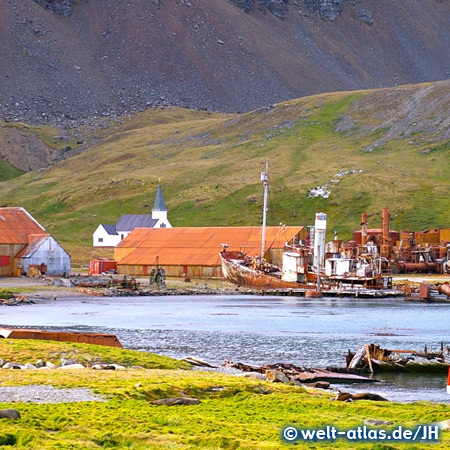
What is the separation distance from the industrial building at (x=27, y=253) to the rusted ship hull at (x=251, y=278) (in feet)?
58.3

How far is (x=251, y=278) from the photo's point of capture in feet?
375

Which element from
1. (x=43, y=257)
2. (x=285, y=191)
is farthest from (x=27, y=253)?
(x=285, y=191)

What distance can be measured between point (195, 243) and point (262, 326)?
6327 centimetres

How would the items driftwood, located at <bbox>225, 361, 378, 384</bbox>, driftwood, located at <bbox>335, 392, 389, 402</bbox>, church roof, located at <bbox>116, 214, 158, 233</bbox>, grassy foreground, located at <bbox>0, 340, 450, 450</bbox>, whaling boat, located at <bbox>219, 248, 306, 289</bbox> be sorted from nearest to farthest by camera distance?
1. grassy foreground, located at <bbox>0, 340, 450, 450</bbox>
2. driftwood, located at <bbox>335, 392, 389, 402</bbox>
3. driftwood, located at <bbox>225, 361, 378, 384</bbox>
4. whaling boat, located at <bbox>219, 248, 306, 289</bbox>
5. church roof, located at <bbox>116, 214, 158, 233</bbox>

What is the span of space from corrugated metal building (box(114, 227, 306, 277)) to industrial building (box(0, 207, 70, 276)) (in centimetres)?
1545

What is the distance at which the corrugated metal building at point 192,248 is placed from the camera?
12262cm

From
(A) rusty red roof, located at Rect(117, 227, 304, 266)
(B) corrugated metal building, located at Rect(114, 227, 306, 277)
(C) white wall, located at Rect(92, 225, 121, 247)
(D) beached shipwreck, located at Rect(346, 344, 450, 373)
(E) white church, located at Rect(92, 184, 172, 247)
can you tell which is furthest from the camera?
(C) white wall, located at Rect(92, 225, 121, 247)

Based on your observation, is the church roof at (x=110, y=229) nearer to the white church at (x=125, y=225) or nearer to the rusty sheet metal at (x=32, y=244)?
the white church at (x=125, y=225)

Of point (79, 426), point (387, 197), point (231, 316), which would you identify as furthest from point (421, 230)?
point (79, 426)

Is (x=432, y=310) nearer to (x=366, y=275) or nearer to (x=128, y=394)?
(x=366, y=275)

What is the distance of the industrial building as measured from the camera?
352ft

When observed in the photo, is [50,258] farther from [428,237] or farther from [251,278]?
[428,237]

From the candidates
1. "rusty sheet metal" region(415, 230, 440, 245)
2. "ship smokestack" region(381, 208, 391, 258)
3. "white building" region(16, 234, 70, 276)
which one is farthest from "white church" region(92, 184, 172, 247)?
"white building" region(16, 234, 70, 276)

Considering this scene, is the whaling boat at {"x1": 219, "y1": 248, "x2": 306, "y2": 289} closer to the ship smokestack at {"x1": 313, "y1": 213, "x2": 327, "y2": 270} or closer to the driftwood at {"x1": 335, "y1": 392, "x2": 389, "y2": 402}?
the ship smokestack at {"x1": 313, "y1": 213, "x2": 327, "y2": 270}
